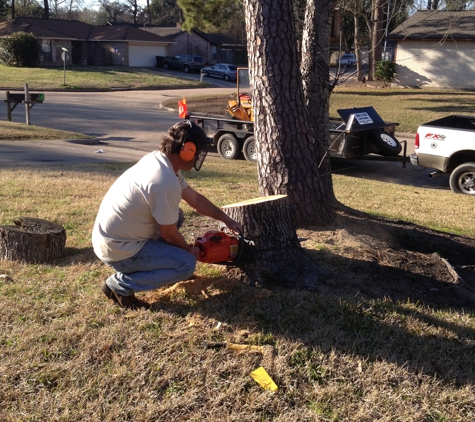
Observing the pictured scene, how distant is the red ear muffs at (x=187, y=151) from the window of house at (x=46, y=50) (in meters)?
48.4

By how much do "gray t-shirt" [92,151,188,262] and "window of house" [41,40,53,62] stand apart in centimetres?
4823

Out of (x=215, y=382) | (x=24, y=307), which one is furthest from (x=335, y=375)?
(x=24, y=307)

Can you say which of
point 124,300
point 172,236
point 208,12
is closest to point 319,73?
point 172,236

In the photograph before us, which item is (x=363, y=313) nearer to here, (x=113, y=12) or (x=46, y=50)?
(x=46, y=50)

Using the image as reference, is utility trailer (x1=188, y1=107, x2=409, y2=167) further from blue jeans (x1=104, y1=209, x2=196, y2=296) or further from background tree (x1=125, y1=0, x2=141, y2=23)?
background tree (x1=125, y1=0, x2=141, y2=23)

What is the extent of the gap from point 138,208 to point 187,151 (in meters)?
0.49

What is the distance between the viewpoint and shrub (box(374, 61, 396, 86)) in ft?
112

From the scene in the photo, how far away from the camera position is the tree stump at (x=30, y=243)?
4984 millimetres

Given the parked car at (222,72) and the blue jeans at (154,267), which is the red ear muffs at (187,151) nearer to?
the blue jeans at (154,267)

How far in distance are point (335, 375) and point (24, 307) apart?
2.19 m

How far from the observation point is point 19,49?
44.3 meters

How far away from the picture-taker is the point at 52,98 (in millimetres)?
29250

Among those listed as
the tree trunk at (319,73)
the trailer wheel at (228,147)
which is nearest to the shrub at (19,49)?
the trailer wheel at (228,147)

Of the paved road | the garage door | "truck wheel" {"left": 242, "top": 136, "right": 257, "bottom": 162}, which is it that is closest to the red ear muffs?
the paved road
